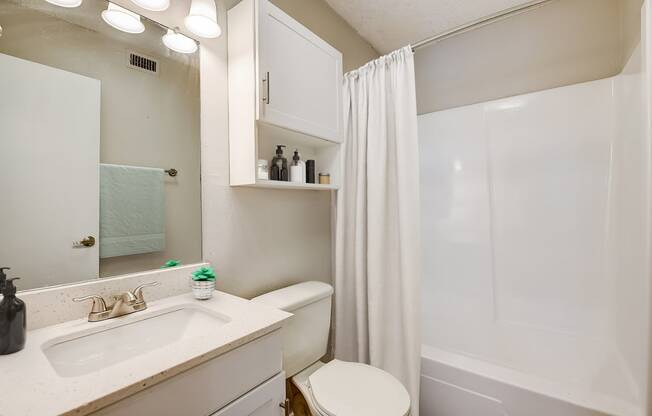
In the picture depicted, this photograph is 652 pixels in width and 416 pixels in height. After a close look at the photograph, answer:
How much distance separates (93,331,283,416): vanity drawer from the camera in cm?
60

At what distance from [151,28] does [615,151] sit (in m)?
2.57

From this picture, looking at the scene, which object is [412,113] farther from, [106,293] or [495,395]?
[106,293]

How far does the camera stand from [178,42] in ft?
3.85

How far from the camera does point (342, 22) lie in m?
2.02


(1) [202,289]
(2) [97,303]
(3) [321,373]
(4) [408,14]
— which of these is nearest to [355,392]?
(3) [321,373]

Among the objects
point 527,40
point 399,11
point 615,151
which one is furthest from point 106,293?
point 527,40

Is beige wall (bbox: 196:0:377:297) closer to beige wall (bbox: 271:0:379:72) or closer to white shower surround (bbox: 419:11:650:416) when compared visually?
beige wall (bbox: 271:0:379:72)

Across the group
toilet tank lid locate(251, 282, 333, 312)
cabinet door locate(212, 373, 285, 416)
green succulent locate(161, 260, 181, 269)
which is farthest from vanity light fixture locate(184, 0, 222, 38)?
cabinet door locate(212, 373, 285, 416)

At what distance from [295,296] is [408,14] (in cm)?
202

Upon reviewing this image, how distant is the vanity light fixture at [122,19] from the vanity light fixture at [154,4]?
4 cm

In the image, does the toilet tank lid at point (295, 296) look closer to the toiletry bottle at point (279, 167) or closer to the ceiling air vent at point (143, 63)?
the toiletry bottle at point (279, 167)

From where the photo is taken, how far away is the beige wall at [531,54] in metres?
1.73

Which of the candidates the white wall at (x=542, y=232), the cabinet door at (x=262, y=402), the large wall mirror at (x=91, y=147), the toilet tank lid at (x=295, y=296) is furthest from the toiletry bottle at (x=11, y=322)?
the white wall at (x=542, y=232)

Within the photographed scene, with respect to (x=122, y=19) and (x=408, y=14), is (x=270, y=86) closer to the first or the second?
(x=122, y=19)
